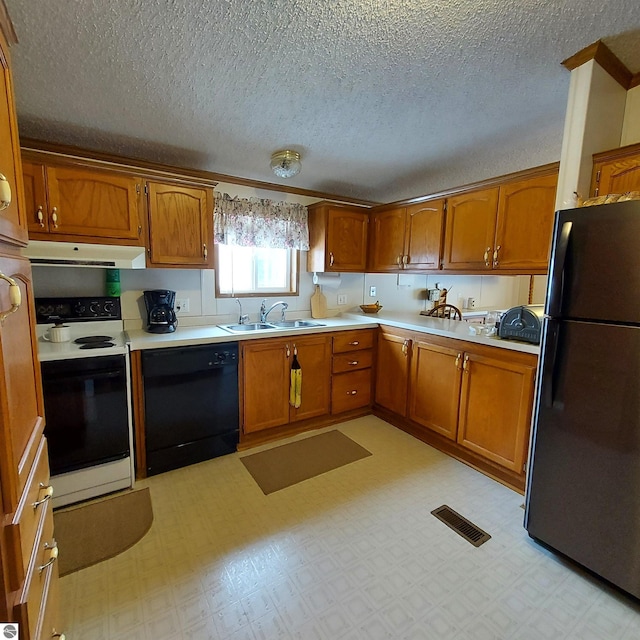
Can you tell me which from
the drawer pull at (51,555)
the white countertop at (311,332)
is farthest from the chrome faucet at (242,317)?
the drawer pull at (51,555)

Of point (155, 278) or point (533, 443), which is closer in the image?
point (533, 443)

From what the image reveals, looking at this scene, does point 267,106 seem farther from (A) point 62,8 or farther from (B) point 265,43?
(A) point 62,8

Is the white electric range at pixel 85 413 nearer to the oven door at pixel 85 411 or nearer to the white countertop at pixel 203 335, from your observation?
the oven door at pixel 85 411

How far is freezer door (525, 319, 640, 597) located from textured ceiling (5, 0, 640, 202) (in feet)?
3.99

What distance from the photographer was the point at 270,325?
3.28m

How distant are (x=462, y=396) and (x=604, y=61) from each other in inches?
80.1

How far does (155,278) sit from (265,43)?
77.5 inches

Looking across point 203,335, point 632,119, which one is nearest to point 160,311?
point 203,335

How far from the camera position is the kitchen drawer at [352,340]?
10.3 feet

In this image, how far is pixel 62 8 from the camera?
4.04 ft

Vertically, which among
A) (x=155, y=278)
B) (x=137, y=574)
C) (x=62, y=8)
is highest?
(x=62, y=8)

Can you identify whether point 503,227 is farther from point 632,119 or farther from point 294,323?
point 294,323

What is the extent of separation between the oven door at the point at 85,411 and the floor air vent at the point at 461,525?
2.02 metres

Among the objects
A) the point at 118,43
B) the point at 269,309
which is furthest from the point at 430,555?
the point at 118,43
